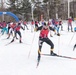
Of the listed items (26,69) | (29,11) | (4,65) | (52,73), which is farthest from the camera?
(29,11)

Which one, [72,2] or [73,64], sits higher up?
[72,2]

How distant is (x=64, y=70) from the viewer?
9.48 m

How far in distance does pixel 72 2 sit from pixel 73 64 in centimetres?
5465

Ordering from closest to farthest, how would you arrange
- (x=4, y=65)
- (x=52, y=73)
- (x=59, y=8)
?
1. (x=52, y=73)
2. (x=4, y=65)
3. (x=59, y=8)

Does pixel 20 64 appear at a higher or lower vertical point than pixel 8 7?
lower

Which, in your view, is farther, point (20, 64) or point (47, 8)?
point (47, 8)

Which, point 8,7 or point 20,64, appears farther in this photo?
point 8,7

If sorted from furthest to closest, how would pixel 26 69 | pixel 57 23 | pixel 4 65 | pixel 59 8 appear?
pixel 59 8
pixel 57 23
pixel 4 65
pixel 26 69

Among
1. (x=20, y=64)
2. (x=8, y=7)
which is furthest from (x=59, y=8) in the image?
(x=20, y=64)

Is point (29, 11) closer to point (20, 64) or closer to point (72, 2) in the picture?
point (72, 2)

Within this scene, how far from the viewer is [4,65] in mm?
10734

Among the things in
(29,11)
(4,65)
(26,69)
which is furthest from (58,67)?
(29,11)

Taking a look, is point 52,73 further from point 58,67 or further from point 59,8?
point 59,8

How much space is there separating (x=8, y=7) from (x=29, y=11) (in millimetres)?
5810
